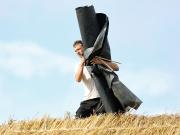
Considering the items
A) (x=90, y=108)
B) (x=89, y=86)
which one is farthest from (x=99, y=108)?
(x=89, y=86)

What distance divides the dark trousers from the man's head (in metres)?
0.46

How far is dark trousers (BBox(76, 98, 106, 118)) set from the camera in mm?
6930

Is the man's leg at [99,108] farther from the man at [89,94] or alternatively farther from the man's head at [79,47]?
the man's head at [79,47]

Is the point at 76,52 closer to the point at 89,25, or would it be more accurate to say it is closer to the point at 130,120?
the point at 89,25

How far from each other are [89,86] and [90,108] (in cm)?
21

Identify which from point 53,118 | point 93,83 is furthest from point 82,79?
point 53,118

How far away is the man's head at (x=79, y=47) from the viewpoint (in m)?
6.96

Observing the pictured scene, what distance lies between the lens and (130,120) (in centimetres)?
639

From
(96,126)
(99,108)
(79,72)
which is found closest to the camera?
(96,126)

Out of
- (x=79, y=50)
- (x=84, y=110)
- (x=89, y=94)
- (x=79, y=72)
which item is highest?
(x=79, y=50)

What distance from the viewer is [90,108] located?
693 centimetres

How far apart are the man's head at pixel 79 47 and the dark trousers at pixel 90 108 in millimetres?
456

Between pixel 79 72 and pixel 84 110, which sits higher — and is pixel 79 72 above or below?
above

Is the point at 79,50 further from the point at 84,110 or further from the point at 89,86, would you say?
the point at 84,110
